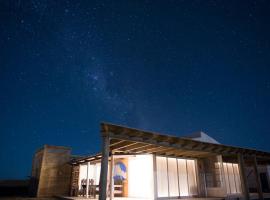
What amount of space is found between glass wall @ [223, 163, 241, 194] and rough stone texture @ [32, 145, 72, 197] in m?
12.4

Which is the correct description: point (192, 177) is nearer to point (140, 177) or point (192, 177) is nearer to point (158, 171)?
point (158, 171)

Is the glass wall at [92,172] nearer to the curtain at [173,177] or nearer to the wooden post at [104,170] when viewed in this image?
the curtain at [173,177]

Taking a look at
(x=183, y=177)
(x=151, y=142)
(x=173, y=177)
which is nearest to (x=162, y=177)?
(x=173, y=177)

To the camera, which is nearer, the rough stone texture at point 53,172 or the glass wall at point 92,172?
the rough stone texture at point 53,172

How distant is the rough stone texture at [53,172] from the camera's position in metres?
16.5

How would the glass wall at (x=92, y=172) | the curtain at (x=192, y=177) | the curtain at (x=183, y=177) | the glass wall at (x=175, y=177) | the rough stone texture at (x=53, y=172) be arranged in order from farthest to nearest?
the glass wall at (x=92, y=172)
the rough stone texture at (x=53, y=172)
the curtain at (x=192, y=177)
the curtain at (x=183, y=177)
the glass wall at (x=175, y=177)

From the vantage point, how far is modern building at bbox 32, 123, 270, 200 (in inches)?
438

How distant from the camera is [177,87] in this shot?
56.5m

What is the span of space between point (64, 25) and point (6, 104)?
179 ft

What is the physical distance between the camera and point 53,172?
17016mm

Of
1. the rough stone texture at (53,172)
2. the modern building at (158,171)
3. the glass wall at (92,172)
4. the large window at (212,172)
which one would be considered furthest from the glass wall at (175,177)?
the rough stone texture at (53,172)

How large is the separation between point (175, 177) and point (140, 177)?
7.52 ft

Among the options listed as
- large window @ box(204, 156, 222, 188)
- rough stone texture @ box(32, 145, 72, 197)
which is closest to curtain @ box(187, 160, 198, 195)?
large window @ box(204, 156, 222, 188)

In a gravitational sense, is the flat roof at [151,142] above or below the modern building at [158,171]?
above
